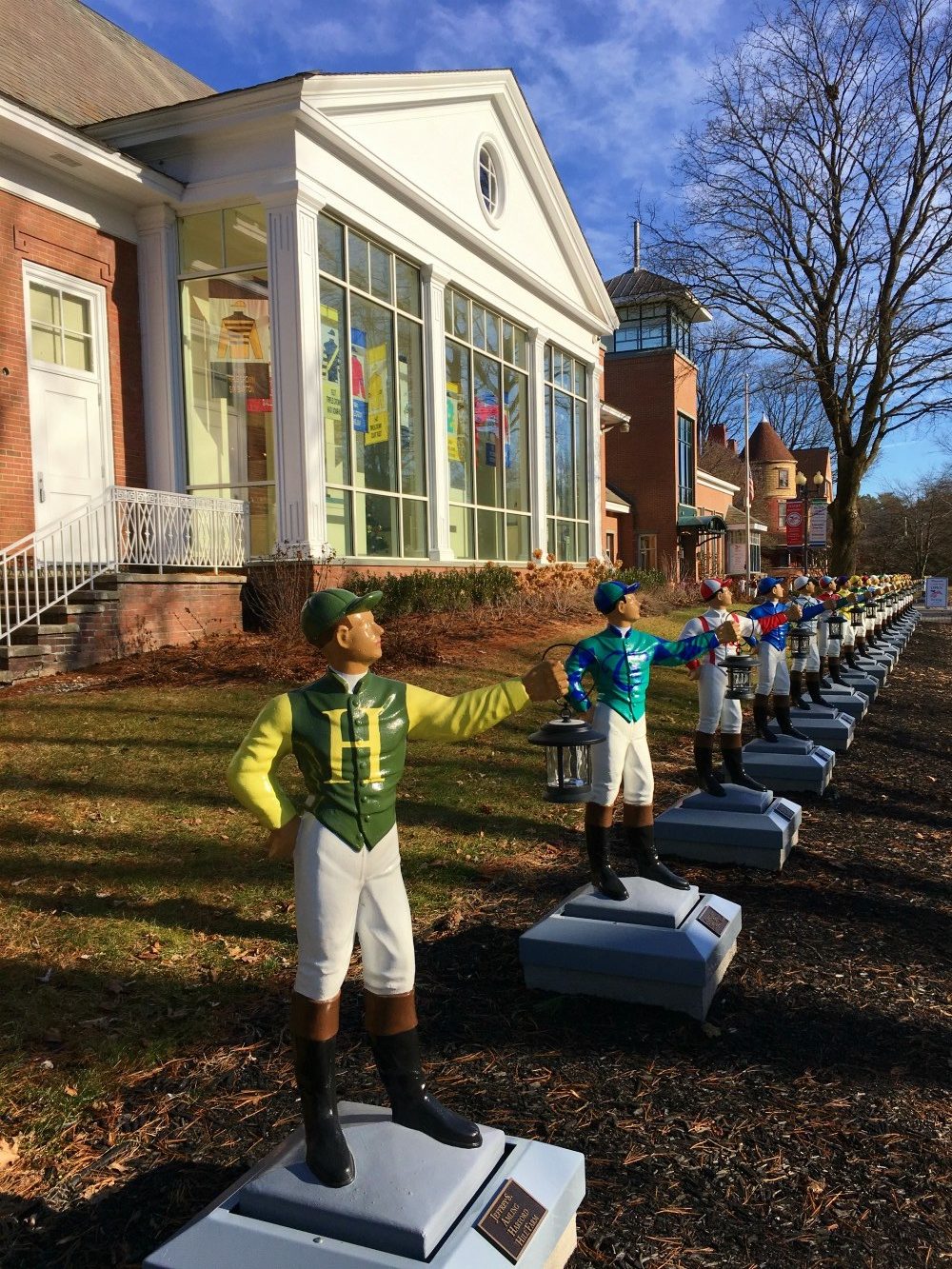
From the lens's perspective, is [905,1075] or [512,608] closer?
[905,1075]

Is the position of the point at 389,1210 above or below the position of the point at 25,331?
below

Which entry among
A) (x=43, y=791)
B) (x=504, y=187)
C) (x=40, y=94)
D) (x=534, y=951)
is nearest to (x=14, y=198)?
(x=40, y=94)

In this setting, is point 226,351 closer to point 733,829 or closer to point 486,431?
point 486,431

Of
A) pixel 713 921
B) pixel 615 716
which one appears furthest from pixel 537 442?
pixel 713 921

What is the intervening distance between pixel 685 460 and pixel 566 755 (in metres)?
35.9

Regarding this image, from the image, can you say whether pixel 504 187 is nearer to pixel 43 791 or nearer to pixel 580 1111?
pixel 43 791

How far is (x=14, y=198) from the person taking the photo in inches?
434

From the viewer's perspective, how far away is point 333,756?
7.76 feet

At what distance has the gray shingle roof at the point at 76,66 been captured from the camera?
13.0 meters

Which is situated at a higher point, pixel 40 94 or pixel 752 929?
pixel 40 94

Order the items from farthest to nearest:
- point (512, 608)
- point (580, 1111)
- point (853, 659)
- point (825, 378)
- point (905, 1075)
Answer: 1. point (825, 378)
2. point (512, 608)
3. point (853, 659)
4. point (905, 1075)
5. point (580, 1111)

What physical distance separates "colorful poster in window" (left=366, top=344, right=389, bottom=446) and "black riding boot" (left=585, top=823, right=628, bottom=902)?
10.7 m

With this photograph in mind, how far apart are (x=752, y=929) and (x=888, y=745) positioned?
5.85 metres

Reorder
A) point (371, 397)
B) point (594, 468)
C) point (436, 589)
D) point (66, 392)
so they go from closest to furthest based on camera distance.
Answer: point (66, 392)
point (436, 589)
point (371, 397)
point (594, 468)
